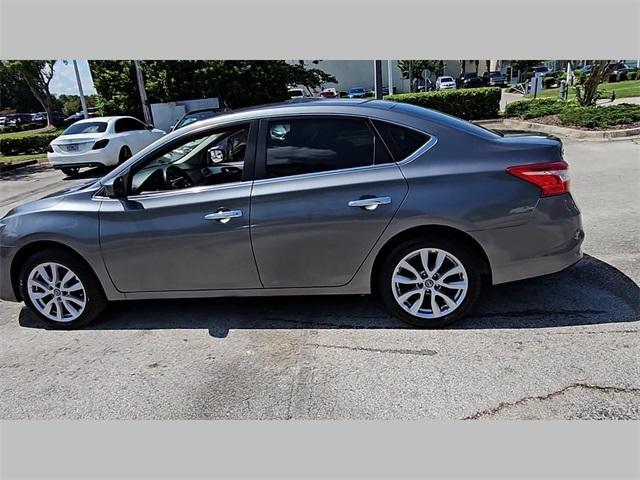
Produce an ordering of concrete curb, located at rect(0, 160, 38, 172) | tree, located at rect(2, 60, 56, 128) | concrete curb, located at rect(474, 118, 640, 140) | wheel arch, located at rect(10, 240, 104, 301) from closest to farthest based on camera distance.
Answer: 1. wheel arch, located at rect(10, 240, 104, 301)
2. concrete curb, located at rect(474, 118, 640, 140)
3. concrete curb, located at rect(0, 160, 38, 172)
4. tree, located at rect(2, 60, 56, 128)

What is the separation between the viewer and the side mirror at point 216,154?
401cm

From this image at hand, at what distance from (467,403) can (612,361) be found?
3.37 feet

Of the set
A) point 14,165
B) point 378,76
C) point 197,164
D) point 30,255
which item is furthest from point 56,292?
point 14,165

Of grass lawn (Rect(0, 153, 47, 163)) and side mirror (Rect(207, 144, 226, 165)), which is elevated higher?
side mirror (Rect(207, 144, 226, 165))

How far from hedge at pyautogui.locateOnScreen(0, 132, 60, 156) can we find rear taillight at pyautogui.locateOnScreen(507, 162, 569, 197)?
773 inches

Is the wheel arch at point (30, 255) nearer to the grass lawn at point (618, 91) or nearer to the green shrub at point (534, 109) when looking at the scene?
the green shrub at point (534, 109)

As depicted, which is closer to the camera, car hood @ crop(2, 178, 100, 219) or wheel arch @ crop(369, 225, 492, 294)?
wheel arch @ crop(369, 225, 492, 294)

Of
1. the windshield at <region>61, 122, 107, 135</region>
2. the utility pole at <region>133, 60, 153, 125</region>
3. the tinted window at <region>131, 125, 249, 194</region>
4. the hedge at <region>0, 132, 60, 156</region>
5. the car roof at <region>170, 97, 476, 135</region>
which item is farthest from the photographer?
the utility pole at <region>133, 60, 153, 125</region>

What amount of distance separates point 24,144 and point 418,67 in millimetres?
43389

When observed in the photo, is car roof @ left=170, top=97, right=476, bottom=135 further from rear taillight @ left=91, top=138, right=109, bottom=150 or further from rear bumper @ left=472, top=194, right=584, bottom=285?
rear taillight @ left=91, top=138, right=109, bottom=150

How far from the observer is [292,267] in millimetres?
3510

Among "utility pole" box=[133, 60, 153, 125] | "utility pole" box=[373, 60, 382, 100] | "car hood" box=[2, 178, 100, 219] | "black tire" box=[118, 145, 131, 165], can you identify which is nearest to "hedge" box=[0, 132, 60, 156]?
"utility pole" box=[133, 60, 153, 125]

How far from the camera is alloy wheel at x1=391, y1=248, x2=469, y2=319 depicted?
3.37m

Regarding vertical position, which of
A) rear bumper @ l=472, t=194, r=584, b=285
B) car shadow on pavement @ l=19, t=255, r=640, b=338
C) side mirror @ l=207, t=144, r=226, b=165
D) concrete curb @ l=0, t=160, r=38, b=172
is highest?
side mirror @ l=207, t=144, r=226, b=165
